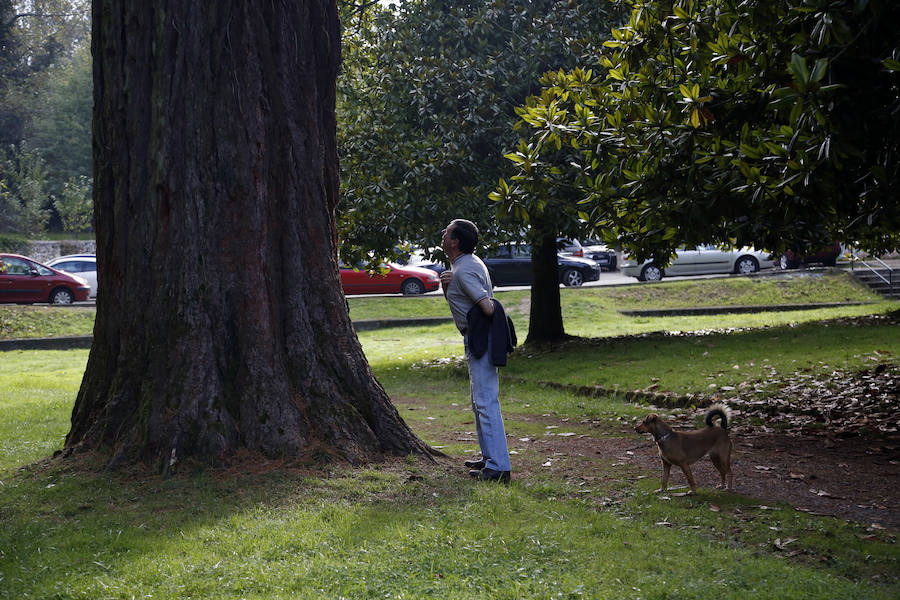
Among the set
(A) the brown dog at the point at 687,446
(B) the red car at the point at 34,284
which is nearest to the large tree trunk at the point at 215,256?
(A) the brown dog at the point at 687,446

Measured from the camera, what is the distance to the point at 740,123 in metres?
7.92

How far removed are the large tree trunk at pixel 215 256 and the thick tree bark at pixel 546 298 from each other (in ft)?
33.2

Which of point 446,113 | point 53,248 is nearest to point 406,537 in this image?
point 446,113

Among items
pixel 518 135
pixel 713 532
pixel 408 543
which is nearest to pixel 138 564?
pixel 408 543

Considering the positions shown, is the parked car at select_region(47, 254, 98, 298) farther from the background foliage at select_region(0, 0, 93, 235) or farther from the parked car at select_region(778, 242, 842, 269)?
the parked car at select_region(778, 242, 842, 269)

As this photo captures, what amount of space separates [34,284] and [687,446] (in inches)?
1023

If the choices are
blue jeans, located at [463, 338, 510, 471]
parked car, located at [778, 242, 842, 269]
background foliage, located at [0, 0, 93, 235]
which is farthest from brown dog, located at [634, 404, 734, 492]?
background foliage, located at [0, 0, 93, 235]

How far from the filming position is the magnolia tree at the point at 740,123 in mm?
5723

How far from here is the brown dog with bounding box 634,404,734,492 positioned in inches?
241

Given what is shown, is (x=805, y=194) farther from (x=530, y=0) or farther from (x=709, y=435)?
(x=530, y=0)

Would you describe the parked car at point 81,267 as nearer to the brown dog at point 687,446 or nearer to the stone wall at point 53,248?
the stone wall at point 53,248

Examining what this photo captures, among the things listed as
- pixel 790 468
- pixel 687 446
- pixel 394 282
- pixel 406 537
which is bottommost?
pixel 790 468

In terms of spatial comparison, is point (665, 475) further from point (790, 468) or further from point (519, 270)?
point (519, 270)

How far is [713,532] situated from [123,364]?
4433 mm
